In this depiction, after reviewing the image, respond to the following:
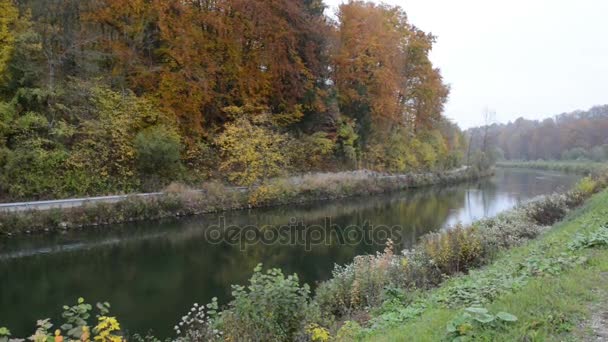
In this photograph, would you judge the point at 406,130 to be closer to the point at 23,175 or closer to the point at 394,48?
the point at 394,48

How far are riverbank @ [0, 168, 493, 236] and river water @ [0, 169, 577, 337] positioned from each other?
66 cm

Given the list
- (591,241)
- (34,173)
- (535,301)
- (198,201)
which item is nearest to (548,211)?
(591,241)

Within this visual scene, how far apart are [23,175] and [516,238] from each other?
1719 cm

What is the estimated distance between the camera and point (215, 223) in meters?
17.1

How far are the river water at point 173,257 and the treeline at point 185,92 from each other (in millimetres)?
3420

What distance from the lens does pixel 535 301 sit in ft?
14.3

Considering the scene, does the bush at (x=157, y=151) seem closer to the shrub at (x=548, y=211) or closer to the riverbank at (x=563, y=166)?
the shrub at (x=548, y=211)

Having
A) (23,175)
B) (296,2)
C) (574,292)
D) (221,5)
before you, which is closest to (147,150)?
(23,175)

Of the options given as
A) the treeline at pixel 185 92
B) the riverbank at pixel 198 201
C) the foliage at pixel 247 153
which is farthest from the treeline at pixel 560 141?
the foliage at pixel 247 153

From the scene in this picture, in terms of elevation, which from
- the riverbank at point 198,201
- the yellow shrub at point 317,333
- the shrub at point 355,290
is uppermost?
the riverbank at point 198,201

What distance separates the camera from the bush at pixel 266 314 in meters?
5.11

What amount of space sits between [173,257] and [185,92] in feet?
40.1

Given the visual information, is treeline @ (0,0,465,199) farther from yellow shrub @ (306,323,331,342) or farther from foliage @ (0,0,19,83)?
yellow shrub @ (306,323,331,342)

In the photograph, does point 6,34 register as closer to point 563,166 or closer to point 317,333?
point 317,333
